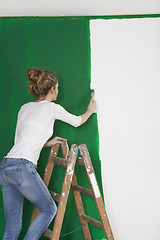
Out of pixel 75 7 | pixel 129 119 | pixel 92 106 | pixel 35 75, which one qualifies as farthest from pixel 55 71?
pixel 129 119

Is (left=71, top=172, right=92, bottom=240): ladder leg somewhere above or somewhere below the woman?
below

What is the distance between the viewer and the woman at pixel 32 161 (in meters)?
1.87

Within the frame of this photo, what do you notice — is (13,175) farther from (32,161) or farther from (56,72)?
(56,72)

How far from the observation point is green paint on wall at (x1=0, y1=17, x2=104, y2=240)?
2.39m

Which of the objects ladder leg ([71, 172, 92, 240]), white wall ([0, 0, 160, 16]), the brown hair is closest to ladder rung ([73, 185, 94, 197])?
ladder leg ([71, 172, 92, 240])

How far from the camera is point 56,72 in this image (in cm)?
240

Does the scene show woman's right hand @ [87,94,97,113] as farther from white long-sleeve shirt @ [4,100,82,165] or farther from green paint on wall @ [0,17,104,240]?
white long-sleeve shirt @ [4,100,82,165]

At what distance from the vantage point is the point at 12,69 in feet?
7.84

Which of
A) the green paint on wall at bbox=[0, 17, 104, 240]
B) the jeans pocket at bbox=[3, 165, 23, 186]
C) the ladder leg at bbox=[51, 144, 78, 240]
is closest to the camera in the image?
the jeans pocket at bbox=[3, 165, 23, 186]

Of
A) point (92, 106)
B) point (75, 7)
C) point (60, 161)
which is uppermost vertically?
point (75, 7)

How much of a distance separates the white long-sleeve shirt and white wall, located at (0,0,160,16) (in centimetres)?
85

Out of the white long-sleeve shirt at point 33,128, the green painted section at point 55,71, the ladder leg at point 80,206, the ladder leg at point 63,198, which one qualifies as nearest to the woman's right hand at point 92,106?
the green painted section at point 55,71

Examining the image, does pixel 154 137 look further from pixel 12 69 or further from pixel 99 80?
pixel 12 69

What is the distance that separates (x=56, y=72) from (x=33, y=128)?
0.65 metres
